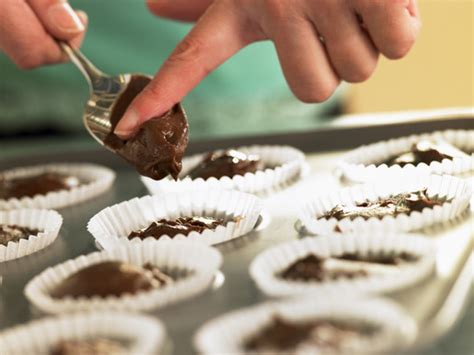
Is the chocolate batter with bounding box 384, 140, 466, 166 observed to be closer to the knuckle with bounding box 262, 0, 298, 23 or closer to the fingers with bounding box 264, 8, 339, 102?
the fingers with bounding box 264, 8, 339, 102

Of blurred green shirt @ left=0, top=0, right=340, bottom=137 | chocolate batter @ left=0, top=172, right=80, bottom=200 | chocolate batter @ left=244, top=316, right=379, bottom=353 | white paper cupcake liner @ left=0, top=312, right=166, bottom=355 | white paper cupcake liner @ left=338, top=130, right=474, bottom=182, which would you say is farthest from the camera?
blurred green shirt @ left=0, top=0, right=340, bottom=137

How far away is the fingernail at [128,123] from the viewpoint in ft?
5.96

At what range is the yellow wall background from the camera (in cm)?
480

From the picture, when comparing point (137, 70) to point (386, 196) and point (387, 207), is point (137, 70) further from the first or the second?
point (387, 207)

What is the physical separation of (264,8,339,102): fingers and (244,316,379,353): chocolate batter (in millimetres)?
837

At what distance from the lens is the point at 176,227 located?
1.80 m

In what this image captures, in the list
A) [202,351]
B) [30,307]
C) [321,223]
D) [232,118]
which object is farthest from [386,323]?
[232,118]

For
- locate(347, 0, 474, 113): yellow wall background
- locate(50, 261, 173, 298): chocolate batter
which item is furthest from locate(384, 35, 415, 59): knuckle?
locate(347, 0, 474, 113): yellow wall background

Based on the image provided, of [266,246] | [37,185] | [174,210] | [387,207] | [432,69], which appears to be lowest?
[432,69]

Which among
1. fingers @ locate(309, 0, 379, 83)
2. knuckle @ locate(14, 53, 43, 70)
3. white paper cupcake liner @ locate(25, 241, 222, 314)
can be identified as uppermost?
fingers @ locate(309, 0, 379, 83)

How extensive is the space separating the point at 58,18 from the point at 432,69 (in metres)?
3.18

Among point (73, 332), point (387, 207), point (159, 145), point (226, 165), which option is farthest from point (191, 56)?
point (73, 332)

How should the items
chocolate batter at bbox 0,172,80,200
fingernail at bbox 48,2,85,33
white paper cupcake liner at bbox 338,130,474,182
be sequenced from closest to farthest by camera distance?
white paper cupcake liner at bbox 338,130,474,182
fingernail at bbox 48,2,85,33
chocolate batter at bbox 0,172,80,200

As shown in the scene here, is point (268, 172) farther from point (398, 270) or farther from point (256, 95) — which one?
point (256, 95)
